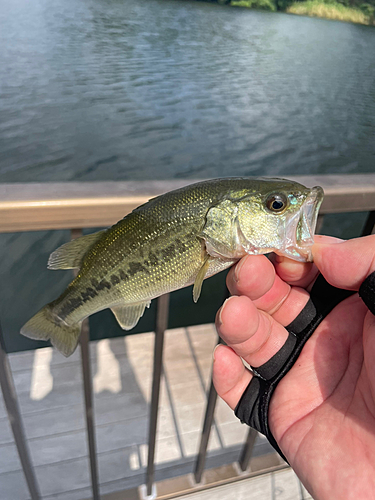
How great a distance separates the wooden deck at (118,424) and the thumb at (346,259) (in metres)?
1.48

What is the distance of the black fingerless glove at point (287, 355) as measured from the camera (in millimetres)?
1165

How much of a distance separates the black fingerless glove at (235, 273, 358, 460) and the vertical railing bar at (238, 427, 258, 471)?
597 millimetres

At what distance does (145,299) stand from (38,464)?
5.31ft

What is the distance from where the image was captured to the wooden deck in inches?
76.5

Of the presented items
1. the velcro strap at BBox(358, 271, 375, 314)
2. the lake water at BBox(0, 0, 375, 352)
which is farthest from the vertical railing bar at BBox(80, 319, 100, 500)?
the lake water at BBox(0, 0, 375, 352)

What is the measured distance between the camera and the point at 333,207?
3.97 ft

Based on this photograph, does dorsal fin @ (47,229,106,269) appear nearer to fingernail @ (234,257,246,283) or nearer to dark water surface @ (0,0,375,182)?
fingernail @ (234,257,246,283)

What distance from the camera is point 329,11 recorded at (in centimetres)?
2486

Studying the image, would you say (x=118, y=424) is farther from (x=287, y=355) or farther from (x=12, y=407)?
(x=287, y=355)

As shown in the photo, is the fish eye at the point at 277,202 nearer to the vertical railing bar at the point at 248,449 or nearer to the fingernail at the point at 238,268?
the fingernail at the point at 238,268

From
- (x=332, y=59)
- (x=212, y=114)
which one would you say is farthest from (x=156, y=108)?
(x=332, y=59)

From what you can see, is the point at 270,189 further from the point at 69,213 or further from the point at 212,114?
the point at 212,114

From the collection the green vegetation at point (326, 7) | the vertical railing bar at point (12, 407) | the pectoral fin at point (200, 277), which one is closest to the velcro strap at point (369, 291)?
the pectoral fin at point (200, 277)

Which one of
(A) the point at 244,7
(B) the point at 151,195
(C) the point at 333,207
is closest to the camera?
(B) the point at 151,195
